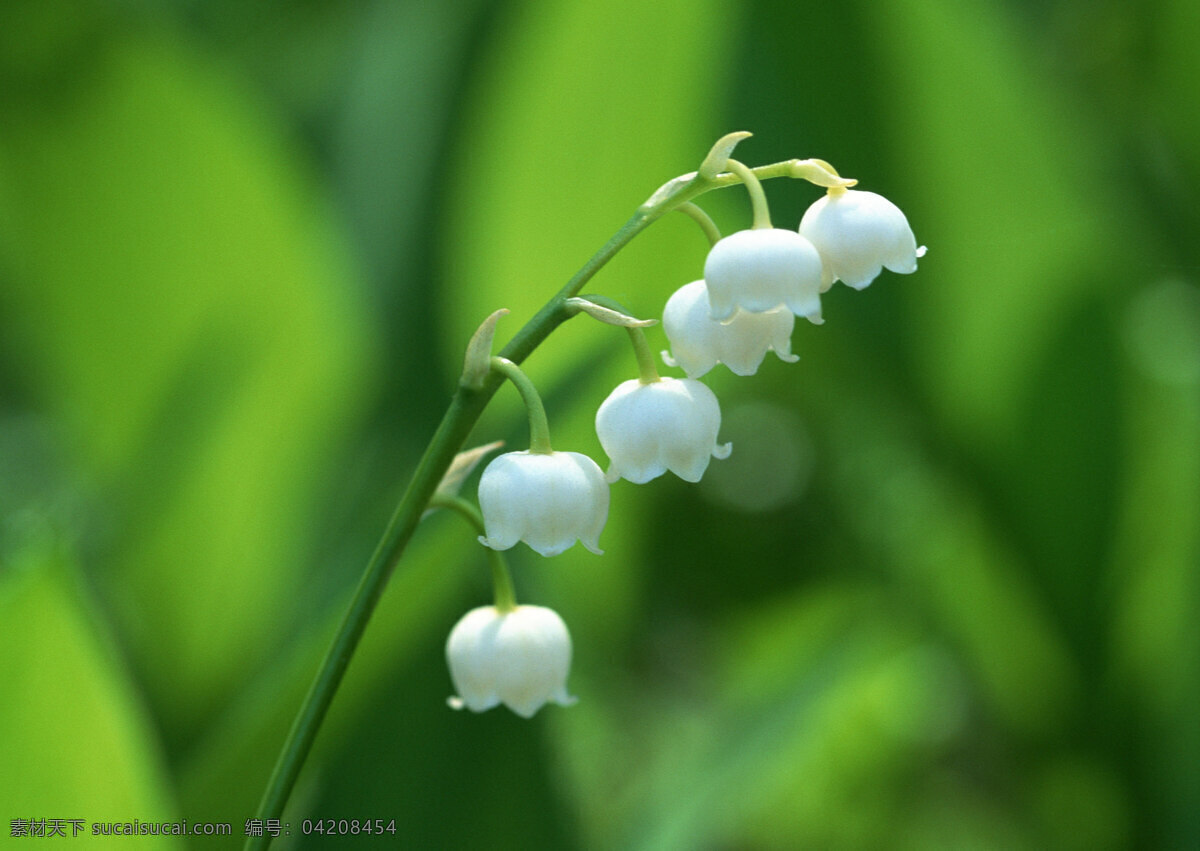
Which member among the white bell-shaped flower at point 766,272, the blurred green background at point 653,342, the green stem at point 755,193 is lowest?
the blurred green background at point 653,342

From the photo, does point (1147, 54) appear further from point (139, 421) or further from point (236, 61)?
point (236, 61)

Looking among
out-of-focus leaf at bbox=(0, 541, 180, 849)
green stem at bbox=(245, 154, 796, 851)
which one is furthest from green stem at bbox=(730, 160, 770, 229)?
out-of-focus leaf at bbox=(0, 541, 180, 849)

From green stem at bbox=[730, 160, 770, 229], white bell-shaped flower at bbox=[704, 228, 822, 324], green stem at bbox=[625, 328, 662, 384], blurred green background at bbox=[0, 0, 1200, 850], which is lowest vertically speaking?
blurred green background at bbox=[0, 0, 1200, 850]

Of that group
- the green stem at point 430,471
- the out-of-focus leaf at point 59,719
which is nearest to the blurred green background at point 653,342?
the out-of-focus leaf at point 59,719

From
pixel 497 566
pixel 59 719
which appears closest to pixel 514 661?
pixel 497 566

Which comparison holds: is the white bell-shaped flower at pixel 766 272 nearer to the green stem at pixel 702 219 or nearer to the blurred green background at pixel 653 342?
the green stem at pixel 702 219

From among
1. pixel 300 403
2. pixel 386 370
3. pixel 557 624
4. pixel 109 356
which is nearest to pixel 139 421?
pixel 109 356

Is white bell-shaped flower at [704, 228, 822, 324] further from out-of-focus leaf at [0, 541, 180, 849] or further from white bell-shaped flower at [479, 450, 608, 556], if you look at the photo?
out-of-focus leaf at [0, 541, 180, 849]
